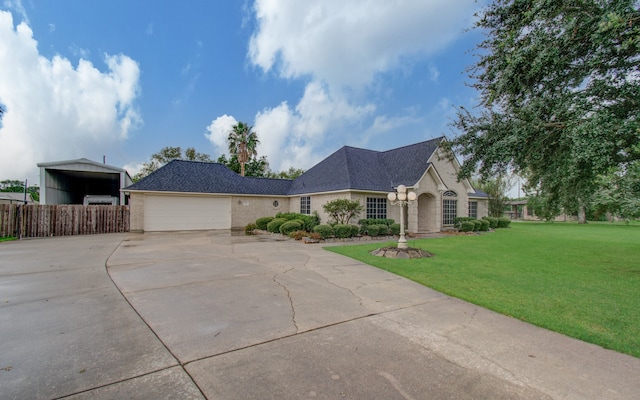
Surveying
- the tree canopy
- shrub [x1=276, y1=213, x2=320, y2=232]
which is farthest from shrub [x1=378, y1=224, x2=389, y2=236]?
the tree canopy

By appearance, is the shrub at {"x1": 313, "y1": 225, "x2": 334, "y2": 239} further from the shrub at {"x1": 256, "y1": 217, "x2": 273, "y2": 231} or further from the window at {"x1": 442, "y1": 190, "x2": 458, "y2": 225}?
the window at {"x1": 442, "y1": 190, "x2": 458, "y2": 225}

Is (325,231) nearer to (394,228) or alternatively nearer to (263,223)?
(394,228)

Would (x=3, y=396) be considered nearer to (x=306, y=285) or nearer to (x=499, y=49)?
(x=306, y=285)

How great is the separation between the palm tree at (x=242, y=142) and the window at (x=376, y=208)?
19.5 m

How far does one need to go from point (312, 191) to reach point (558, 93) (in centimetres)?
1456

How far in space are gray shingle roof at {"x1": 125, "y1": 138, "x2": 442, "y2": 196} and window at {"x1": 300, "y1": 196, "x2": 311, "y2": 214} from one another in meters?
0.53

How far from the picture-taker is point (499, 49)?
26.2 feet

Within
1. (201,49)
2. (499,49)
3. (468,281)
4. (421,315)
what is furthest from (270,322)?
(201,49)

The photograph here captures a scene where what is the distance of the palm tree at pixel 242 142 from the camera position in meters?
33.6

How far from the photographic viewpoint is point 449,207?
71.5ft

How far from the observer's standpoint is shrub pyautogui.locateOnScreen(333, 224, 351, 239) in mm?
15148

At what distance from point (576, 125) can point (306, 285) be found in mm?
7328

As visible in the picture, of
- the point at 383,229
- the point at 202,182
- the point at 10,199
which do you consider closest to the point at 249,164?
the point at 202,182

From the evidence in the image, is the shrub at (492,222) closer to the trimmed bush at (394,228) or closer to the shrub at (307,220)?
the trimmed bush at (394,228)
